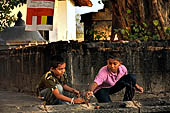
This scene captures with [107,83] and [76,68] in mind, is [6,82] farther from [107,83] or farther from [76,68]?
[107,83]

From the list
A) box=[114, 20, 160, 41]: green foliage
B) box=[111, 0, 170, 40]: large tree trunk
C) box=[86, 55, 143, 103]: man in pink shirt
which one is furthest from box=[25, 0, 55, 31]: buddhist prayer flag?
box=[86, 55, 143, 103]: man in pink shirt

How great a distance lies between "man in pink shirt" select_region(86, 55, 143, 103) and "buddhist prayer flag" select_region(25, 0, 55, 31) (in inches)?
143

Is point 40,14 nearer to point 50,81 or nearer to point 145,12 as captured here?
point 145,12

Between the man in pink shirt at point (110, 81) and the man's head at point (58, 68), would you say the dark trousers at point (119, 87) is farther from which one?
the man's head at point (58, 68)

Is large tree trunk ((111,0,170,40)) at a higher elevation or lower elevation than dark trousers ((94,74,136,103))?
higher

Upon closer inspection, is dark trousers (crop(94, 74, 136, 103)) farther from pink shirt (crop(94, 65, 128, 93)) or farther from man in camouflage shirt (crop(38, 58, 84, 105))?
man in camouflage shirt (crop(38, 58, 84, 105))

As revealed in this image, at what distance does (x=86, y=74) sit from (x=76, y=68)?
248mm

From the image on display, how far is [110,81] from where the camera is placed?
748cm

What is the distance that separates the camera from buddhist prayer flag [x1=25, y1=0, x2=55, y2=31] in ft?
35.7

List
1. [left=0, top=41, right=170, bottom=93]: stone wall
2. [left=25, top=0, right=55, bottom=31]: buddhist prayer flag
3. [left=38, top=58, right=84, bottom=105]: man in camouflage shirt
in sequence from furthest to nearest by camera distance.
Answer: [left=25, top=0, right=55, bottom=31]: buddhist prayer flag → [left=0, top=41, right=170, bottom=93]: stone wall → [left=38, top=58, right=84, bottom=105]: man in camouflage shirt

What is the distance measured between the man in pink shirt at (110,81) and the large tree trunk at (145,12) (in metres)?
3.11

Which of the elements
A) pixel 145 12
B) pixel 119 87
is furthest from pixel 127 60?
pixel 119 87

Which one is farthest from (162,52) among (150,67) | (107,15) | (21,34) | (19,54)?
(107,15)

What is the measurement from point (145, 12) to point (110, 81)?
3.46 metres
